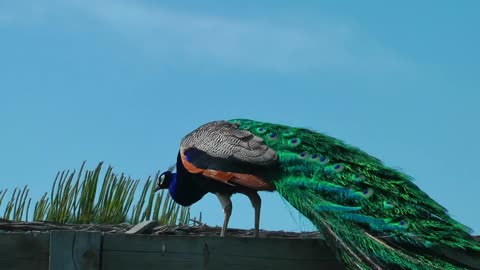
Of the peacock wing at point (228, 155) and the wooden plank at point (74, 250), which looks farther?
the peacock wing at point (228, 155)

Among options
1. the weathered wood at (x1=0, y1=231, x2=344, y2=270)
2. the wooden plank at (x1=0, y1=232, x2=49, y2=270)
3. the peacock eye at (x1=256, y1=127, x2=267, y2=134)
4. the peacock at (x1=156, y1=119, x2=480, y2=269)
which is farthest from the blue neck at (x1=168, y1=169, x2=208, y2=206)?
the wooden plank at (x1=0, y1=232, x2=49, y2=270)

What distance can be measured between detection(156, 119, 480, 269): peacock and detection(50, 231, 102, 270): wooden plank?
1.24 m

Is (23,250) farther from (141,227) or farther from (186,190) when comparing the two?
(186,190)

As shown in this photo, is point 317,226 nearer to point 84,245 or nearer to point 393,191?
point 393,191

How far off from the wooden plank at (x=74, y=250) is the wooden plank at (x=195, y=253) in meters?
0.06

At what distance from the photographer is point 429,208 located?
5207 mm

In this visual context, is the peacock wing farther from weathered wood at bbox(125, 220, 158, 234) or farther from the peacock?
weathered wood at bbox(125, 220, 158, 234)

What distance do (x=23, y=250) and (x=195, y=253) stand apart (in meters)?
0.83

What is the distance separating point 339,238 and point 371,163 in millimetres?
934

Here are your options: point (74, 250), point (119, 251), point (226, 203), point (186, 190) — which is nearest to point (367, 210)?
point (119, 251)

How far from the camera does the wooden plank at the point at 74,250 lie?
441 centimetres

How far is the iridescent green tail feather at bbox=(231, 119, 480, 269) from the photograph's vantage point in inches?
188

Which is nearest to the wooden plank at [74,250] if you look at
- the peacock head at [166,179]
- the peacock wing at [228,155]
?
the peacock wing at [228,155]

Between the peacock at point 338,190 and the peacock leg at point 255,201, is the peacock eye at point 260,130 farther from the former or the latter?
the peacock leg at point 255,201
